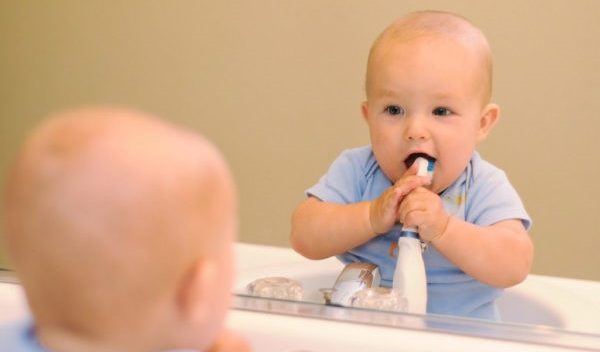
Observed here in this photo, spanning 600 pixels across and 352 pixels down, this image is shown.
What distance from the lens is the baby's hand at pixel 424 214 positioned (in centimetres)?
68

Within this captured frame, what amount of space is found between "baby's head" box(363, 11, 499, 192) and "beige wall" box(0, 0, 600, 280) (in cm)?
6

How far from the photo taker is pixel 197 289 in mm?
361

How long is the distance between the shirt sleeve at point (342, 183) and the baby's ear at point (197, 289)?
0.40 metres

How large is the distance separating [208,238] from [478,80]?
43cm

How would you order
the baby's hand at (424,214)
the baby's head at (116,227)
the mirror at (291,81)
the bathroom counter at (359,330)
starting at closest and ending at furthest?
the baby's head at (116,227) < the bathroom counter at (359,330) < the baby's hand at (424,214) < the mirror at (291,81)

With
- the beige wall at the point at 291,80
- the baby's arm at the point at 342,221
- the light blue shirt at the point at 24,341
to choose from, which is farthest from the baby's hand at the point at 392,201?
the light blue shirt at the point at 24,341

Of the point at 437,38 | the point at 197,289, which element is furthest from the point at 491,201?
the point at 197,289

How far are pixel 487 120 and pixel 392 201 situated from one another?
5.4 inches

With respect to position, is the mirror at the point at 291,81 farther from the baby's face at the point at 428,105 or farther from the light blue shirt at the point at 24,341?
the light blue shirt at the point at 24,341

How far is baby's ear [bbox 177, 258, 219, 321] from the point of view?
14.2 inches

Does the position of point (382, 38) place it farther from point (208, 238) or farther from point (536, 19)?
point (208, 238)

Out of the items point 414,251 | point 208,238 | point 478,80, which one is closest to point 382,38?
point 478,80

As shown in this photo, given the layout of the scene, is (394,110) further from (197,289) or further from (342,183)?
(197,289)

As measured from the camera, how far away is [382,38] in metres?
0.79
